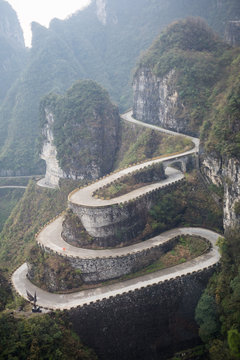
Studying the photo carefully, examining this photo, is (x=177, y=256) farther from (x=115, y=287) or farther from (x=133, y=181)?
(x=133, y=181)

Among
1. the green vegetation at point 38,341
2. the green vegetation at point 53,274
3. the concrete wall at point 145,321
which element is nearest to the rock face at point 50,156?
the green vegetation at point 53,274

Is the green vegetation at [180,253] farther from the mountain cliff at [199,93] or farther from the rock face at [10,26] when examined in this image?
the rock face at [10,26]

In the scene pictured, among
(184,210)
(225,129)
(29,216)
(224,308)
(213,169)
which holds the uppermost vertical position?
(225,129)

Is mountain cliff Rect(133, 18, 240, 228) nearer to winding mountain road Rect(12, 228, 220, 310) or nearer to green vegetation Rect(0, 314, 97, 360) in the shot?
winding mountain road Rect(12, 228, 220, 310)

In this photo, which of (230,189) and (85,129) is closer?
(230,189)

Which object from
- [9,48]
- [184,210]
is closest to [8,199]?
[184,210]

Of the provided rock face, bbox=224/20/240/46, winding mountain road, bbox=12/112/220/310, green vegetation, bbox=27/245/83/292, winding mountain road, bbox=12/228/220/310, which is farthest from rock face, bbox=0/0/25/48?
winding mountain road, bbox=12/228/220/310
